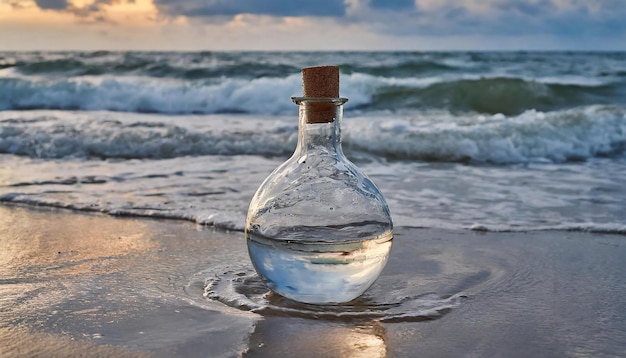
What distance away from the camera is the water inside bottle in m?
1.96

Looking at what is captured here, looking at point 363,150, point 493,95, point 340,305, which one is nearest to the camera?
point 340,305

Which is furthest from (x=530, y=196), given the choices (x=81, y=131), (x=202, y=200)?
(x=81, y=131)

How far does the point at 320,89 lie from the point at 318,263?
447mm

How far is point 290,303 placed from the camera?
224 cm

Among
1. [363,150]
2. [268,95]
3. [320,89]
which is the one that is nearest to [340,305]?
[320,89]

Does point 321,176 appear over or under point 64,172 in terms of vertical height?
over

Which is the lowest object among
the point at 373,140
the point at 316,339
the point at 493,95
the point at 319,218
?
the point at 316,339

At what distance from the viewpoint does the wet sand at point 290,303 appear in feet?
6.48

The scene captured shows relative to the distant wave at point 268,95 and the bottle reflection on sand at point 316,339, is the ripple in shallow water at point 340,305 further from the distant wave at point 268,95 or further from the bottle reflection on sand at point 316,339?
the distant wave at point 268,95

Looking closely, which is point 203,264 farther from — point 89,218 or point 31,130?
point 31,130

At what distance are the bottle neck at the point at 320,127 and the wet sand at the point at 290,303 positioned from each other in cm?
46

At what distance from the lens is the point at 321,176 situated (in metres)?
2.05

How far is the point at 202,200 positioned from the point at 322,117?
2306mm

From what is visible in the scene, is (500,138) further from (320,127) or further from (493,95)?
(493,95)
